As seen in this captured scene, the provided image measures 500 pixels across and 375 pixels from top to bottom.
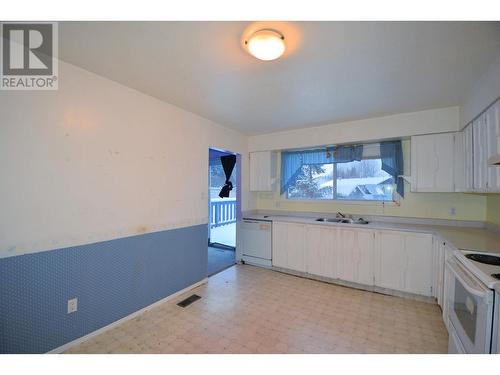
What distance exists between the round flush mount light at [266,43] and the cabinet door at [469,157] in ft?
7.77

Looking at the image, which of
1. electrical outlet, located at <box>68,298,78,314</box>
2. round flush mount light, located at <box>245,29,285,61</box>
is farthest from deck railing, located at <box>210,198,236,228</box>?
round flush mount light, located at <box>245,29,285,61</box>

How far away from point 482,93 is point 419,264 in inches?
73.7

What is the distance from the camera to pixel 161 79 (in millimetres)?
2055

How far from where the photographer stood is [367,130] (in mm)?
3180

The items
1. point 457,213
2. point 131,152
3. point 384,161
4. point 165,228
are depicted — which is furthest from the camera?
point 384,161

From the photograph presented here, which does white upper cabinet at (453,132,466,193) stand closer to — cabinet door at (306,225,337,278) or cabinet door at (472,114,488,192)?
cabinet door at (472,114,488,192)

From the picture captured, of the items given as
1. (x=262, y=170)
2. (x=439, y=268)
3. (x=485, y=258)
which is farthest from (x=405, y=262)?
(x=262, y=170)

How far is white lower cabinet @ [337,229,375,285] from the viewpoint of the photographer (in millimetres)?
2902

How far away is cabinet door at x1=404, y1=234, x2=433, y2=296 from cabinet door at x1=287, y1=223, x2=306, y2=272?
1291 millimetres

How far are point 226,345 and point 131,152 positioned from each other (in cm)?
202

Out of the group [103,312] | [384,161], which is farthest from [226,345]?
[384,161]

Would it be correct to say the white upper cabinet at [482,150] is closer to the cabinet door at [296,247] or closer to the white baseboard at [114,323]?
the cabinet door at [296,247]

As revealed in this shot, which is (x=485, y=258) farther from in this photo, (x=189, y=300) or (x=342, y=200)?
(x=189, y=300)

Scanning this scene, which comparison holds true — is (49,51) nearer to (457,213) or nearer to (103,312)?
(103,312)
